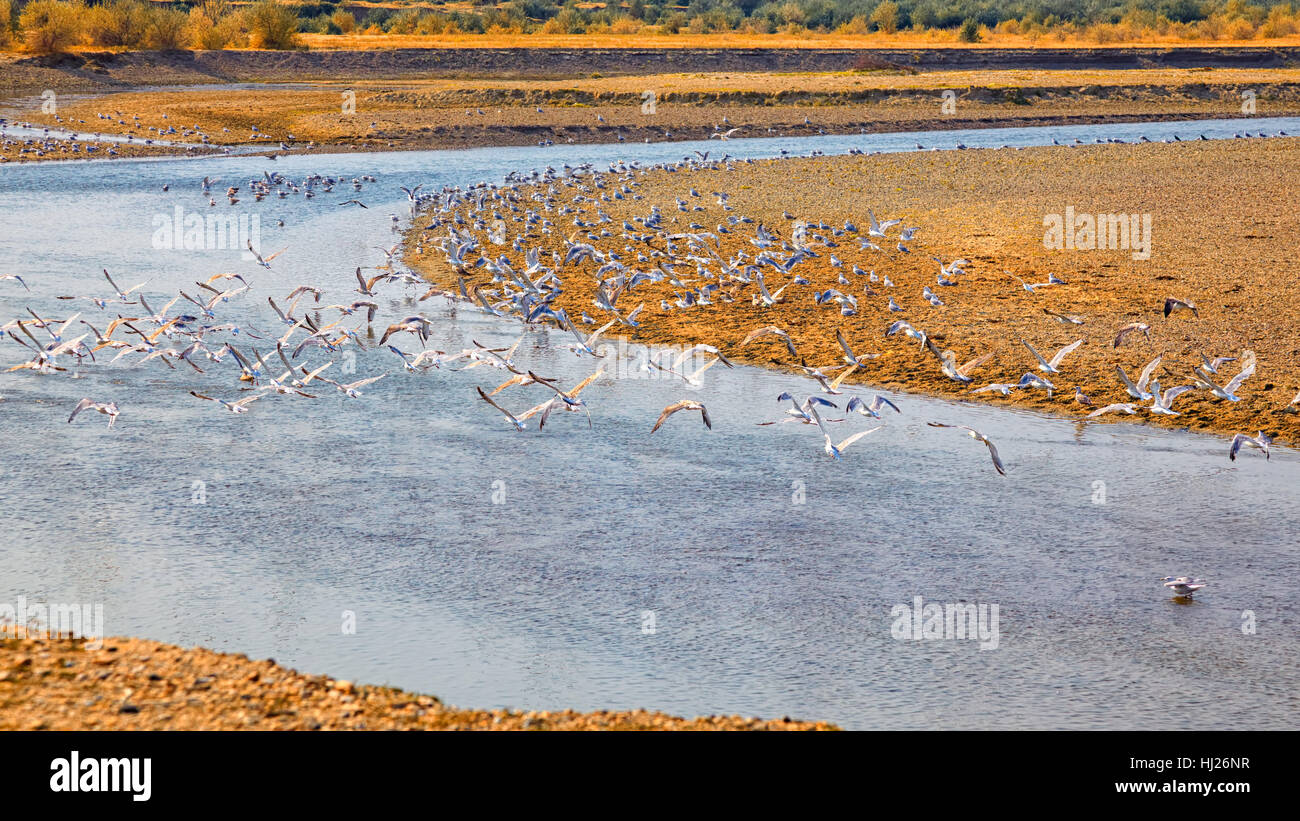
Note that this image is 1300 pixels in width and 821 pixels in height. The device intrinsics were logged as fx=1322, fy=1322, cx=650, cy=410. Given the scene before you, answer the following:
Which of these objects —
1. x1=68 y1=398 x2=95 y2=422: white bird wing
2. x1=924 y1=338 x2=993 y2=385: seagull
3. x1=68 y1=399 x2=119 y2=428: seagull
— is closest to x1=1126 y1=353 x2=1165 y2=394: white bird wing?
x1=924 y1=338 x2=993 y2=385: seagull

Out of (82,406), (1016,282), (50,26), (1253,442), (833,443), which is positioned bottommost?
(833,443)

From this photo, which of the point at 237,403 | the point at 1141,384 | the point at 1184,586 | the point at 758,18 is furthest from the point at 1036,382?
the point at 758,18

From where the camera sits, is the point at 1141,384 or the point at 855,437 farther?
the point at 1141,384

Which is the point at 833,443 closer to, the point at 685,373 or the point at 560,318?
the point at 685,373

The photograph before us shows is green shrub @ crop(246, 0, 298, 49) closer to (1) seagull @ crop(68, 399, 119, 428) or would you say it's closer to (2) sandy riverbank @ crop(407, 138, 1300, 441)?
(2) sandy riverbank @ crop(407, 138, 1300, 441)

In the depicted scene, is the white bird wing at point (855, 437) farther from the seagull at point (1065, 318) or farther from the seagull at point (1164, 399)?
the seagull at point (1065, 318)

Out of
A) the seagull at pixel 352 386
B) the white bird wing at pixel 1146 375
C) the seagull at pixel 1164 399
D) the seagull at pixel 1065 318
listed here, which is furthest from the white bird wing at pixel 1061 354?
the seagull at pixel 352 386
